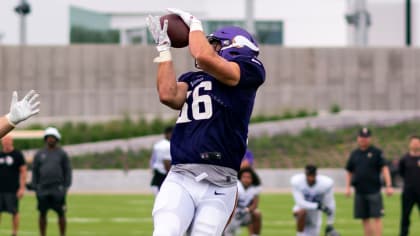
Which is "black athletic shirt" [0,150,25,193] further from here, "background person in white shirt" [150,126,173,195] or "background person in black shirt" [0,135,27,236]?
"background person in white shirt" [150,126,173,195]

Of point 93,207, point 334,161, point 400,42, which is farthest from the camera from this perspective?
point 400,42

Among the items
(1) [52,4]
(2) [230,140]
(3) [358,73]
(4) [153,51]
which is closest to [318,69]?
(3) [358,73]

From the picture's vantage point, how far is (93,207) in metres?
26.2

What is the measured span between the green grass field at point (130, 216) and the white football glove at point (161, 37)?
11803 millimetres

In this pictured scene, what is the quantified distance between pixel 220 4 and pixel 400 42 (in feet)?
32.5

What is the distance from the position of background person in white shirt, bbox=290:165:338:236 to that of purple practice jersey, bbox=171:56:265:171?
9.72 meters

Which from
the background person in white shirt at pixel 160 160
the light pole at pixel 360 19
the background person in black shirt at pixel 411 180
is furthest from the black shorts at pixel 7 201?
the light pole at pixel 360 19

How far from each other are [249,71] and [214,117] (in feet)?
1.27

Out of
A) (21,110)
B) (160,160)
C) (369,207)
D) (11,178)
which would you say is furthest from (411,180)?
(21,110)

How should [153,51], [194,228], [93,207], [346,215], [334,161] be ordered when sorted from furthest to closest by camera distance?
[153,51] < [334,161] < [93,207] < [346,215] < [194,228]

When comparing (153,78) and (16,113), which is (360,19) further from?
(16,113)

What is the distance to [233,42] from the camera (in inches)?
329

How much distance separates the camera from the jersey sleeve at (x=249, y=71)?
8.21 m

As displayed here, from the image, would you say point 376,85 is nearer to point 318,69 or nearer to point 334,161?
point 318,69
